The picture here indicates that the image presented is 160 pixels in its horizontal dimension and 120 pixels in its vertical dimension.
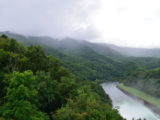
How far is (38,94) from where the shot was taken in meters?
26.9

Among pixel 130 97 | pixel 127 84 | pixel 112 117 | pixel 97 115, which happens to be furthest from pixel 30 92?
pixel 127 84

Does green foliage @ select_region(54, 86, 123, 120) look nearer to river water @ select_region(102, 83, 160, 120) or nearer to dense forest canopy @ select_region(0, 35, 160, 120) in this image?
dense forest canopy @ select_region(0, 35, 160, 120)

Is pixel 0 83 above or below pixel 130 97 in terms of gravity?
above

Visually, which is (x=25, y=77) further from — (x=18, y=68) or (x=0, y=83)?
(x=18, y=68)

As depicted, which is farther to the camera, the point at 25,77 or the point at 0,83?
the point at 0,83

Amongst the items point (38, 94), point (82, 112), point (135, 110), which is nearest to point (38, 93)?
point (38, 94)

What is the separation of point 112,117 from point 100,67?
480ft

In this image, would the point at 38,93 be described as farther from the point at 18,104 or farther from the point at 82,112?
the point at 18,104

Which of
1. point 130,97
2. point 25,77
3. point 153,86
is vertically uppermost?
point 25,77

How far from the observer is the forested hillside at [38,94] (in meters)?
18.3

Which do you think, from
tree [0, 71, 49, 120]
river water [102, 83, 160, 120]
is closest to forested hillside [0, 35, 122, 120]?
tree [0, 71, 49, 120]

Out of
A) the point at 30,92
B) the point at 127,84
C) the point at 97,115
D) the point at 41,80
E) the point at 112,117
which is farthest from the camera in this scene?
the point at 127,84

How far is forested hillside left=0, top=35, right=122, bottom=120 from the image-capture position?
1834 centimetres

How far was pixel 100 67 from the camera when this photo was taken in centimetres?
17025
